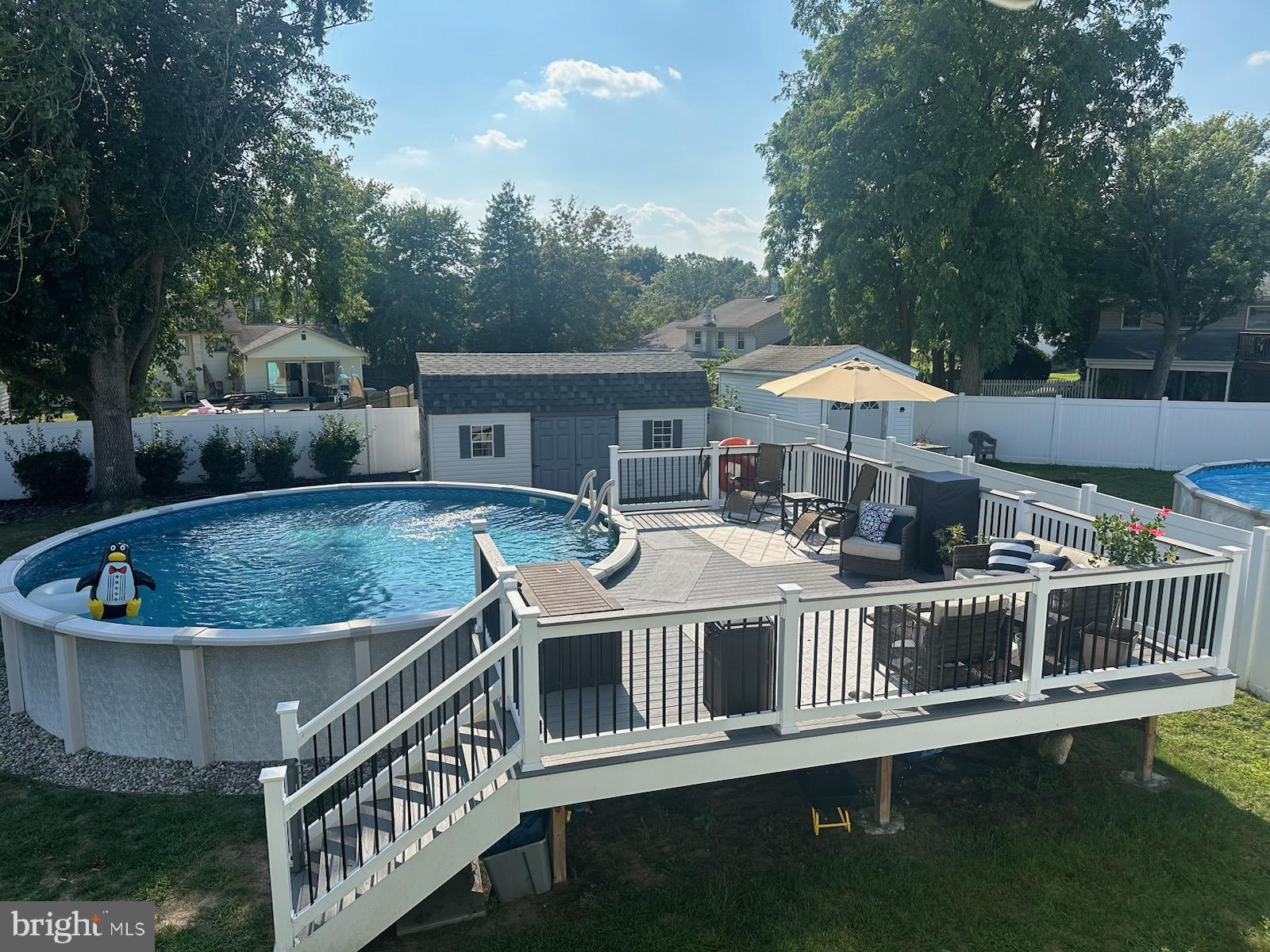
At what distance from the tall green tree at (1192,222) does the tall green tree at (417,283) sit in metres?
28.0

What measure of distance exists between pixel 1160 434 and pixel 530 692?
69.9 ft

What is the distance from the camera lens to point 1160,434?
20.7 metres

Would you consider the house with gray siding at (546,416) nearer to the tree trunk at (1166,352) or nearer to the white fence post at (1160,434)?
the white fence post at (1160,434)

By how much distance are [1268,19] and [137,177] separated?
2218cm

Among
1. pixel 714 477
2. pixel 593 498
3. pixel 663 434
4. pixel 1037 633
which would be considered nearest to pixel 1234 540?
pixel 1037 633

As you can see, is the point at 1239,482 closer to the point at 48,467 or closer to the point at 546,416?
the point at 546,416

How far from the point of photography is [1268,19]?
655 inches

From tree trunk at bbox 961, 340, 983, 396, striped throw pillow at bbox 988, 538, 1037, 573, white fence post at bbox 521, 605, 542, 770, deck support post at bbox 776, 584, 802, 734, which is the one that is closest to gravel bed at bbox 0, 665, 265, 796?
white fence post at bbox 521, 605, 542, 770

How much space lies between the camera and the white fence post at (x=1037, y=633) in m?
5.41

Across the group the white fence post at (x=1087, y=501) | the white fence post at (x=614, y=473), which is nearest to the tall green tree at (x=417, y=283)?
the white fence post at (x=614, y=473)

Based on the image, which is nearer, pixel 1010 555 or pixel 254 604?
pixel 1010 555

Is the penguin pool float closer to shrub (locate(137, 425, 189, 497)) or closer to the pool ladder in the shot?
the pool ladder

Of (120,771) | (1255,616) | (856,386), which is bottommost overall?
(120,771)

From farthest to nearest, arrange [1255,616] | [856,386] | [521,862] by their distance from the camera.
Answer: [856,386], [1255,616], [521,862]
